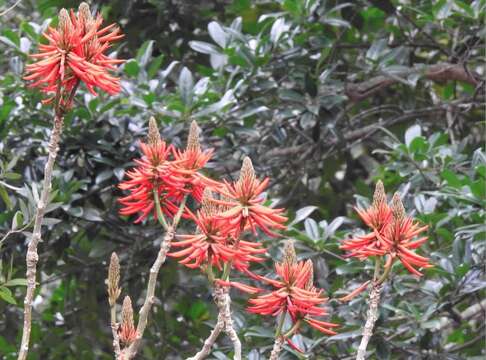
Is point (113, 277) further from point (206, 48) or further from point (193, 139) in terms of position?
point (206, 48)

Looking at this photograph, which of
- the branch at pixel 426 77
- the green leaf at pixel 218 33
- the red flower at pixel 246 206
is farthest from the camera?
the branch at pixel 426 77

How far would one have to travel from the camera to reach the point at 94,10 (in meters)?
3.30

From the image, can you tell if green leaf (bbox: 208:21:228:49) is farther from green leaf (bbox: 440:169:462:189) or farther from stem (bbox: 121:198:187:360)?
stem (bbox: 121:198:187:360)

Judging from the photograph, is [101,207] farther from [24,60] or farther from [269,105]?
[269,105]

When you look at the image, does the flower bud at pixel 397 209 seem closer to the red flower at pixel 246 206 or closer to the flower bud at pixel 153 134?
the red flower at pixel 246 206

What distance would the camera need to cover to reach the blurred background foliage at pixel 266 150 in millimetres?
2619

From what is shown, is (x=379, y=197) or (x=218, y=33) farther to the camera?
(x=218, y=33)

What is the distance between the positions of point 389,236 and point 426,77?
2147 mm

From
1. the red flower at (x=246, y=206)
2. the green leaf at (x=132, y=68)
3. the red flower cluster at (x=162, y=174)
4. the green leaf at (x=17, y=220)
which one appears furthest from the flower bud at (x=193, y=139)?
the green leaf at (x=132, y=68)

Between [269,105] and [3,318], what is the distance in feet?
3.90

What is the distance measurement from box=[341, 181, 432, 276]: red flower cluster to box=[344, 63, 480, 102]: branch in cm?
195

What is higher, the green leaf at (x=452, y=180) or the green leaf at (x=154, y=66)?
the green leaf at (x=154, y=66)

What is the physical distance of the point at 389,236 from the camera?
126cm

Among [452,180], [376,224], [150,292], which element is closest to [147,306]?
[150,292]
